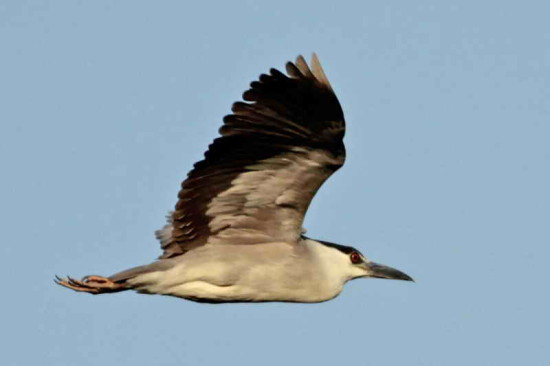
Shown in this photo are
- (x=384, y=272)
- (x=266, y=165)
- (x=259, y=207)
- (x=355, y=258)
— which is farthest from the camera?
(x=384, y=272)

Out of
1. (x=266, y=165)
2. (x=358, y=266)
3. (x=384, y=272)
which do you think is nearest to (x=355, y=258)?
(x=358, y=266)

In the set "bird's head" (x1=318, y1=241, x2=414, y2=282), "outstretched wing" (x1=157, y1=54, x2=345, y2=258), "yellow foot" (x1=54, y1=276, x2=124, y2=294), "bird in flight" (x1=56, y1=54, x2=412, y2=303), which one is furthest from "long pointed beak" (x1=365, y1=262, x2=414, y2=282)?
"yellow foot" (x1=54, y1=276, x2=124, y2=294)

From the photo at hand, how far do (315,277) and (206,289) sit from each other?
110cm

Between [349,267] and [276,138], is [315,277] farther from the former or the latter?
[276,138]

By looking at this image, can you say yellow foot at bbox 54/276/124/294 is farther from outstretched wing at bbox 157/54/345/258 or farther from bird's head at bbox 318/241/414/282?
bird's head at bbox 318/241/414/282

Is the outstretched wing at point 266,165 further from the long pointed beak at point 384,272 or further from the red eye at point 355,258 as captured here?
the long pointed beak at point 384,272

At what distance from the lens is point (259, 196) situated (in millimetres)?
12945

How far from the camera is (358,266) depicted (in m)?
13.9

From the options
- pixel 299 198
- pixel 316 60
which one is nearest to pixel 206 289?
pixel 299 198

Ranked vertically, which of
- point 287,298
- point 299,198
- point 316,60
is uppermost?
point 316,60

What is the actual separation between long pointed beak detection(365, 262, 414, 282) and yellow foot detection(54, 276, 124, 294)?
264 centimetres

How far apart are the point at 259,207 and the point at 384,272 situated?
1765 millimetres

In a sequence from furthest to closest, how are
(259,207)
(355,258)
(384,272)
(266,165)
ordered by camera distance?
(384,272) → (355,258) → (259,207) → (266,165)

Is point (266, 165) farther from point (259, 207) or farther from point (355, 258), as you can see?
point (355, 258)
